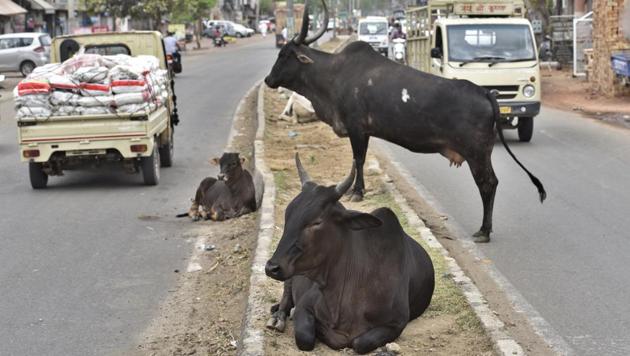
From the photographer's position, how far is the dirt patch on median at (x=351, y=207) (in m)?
6.38

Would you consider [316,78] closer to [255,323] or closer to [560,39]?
[255,323]

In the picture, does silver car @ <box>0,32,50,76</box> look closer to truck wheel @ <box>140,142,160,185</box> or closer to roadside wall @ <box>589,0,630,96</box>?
roadside wall @ <box>589,0,630,96</box>

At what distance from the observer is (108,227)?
11.2 m

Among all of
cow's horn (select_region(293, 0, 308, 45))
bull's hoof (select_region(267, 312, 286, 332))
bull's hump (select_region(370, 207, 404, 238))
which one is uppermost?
cow's horn (select_region(293, 0, 308, 45))

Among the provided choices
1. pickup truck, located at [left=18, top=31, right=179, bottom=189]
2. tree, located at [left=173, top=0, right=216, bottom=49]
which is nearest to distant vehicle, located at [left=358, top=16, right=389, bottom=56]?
tree, located at [left=173, top=0, right=216, bottom=49]

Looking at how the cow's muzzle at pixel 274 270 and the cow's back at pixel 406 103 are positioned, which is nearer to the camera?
the cow's muzzle at pixel 274 270

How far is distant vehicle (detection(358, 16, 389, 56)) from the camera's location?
52.7 meters

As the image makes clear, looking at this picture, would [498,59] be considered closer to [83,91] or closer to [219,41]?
[83,91]

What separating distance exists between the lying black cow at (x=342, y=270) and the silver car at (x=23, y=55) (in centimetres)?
3422

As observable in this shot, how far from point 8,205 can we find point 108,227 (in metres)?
2.09

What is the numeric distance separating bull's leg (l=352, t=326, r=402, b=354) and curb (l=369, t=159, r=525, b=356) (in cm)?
67

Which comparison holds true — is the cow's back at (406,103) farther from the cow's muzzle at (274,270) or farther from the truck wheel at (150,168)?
the cow's muzzle at (274,270)

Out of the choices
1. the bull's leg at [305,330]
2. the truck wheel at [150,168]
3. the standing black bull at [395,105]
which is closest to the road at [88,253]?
the truck wheel at [150,168]

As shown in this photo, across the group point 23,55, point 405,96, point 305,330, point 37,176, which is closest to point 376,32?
point 23,55
